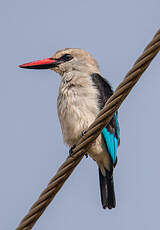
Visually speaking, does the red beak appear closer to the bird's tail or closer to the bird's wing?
the bird's wing

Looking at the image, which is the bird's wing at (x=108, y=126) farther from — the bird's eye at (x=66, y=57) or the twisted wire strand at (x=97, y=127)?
the twisted wire strand at (x=97, y=127)

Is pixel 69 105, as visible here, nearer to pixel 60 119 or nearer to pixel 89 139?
pixel 60 119

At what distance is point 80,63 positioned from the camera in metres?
5.30

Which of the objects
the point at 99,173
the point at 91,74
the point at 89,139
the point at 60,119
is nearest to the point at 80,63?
the point at 91,74

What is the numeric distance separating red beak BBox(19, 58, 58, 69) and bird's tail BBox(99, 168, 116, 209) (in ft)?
4.73

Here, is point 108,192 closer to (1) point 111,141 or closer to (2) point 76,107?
(1) point 111,141

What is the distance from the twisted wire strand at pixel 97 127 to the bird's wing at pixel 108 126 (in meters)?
1.80

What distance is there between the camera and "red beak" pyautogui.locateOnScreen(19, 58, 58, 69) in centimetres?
531

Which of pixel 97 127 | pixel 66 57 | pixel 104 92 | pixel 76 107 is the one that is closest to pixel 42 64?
pixel 66 57

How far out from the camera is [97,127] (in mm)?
2732

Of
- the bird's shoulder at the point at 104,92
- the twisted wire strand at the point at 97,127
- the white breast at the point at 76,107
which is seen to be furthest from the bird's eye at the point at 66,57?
the twisted wire strand at the point at 97,127

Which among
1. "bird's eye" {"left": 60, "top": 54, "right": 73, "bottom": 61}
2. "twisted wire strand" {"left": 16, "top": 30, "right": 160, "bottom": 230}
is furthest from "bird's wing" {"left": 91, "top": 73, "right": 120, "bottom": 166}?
"twisted wire strand" {"left": 16, "top": 30, "right": 160, "bottom": 230}

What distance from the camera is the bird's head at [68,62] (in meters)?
5.22

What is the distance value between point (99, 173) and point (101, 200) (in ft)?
0.98
